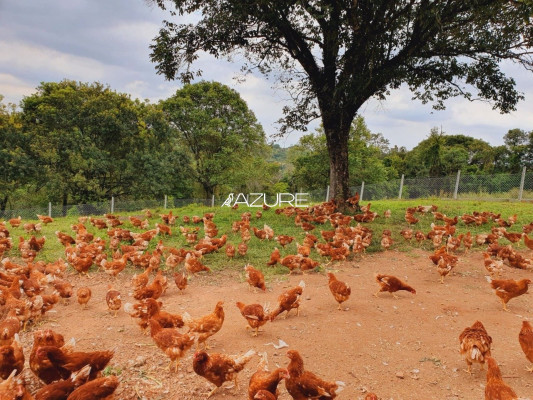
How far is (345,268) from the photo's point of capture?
29.3ft

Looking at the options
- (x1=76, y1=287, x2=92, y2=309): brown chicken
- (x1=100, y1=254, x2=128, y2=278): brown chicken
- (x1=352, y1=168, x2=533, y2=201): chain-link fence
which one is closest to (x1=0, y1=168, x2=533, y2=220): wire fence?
(x1=352, y1=168, x2=533, y2=201): chain-link fence

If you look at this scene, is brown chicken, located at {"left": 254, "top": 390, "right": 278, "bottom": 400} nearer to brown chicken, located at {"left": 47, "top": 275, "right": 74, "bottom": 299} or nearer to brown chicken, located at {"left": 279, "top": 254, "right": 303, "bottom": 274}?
brown chicken, located at {"left": 279, "top": 254, "right": 303, "bottom": 274}

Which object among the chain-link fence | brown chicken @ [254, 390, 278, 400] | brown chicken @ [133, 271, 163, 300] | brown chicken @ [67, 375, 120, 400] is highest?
the chain-link fence

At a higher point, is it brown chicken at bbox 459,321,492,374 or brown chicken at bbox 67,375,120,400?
brown chicken at bbox 459,321,492,374

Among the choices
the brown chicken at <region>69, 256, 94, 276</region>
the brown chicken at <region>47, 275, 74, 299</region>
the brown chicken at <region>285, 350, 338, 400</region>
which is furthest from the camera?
the brown chicken at <region>69, 256, 94, 276</region>

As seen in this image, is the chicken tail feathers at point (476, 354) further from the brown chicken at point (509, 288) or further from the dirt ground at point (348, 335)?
the brown chicken at point (509, 288)

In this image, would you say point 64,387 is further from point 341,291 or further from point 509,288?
point 509,288

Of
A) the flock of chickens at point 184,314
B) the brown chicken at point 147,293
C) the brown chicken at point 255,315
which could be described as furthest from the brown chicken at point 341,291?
the brown chicken at point 147,293

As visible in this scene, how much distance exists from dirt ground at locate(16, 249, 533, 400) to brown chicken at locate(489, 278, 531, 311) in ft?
0.91

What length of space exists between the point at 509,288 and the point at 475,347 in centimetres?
284

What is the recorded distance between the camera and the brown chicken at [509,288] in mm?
6141

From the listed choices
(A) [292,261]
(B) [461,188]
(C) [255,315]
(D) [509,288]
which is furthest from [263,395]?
(B) [461,188]

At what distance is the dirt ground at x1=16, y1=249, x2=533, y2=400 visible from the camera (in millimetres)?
4090

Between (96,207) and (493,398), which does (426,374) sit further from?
(96,207)
